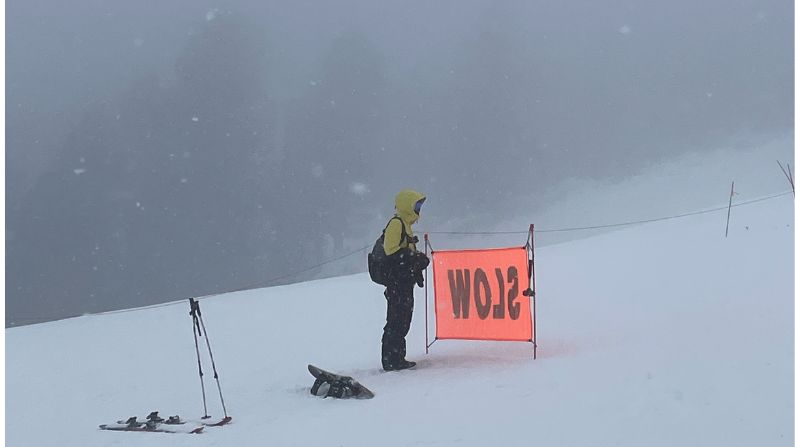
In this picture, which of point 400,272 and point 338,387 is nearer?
point 338,387

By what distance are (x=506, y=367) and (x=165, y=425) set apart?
2939 millimetres

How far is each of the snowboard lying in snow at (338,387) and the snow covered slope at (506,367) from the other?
0.18m

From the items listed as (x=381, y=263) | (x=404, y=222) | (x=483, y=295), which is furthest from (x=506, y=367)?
(x=404, y=222)

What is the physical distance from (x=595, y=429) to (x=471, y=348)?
12.3 feet

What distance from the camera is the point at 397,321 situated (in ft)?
24.9

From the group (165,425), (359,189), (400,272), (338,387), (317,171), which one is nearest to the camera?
(165,425)

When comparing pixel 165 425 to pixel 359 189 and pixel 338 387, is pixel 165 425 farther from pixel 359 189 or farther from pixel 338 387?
pixel 359 189

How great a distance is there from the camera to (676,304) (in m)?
8.52

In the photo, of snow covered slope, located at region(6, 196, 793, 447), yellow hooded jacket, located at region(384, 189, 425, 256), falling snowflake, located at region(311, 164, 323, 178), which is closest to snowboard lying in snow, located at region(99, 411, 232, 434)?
snow covered slope, located at region(6, 196, 793, 447)

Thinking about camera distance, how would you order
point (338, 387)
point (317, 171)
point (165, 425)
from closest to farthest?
1. point (165, 425)
2. point (338, 387)
3. point (317, 171)

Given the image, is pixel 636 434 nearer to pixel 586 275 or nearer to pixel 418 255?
pixel 418 255

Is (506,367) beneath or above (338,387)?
above

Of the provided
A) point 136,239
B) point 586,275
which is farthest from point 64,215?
point 586,275

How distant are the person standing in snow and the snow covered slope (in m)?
0.28
